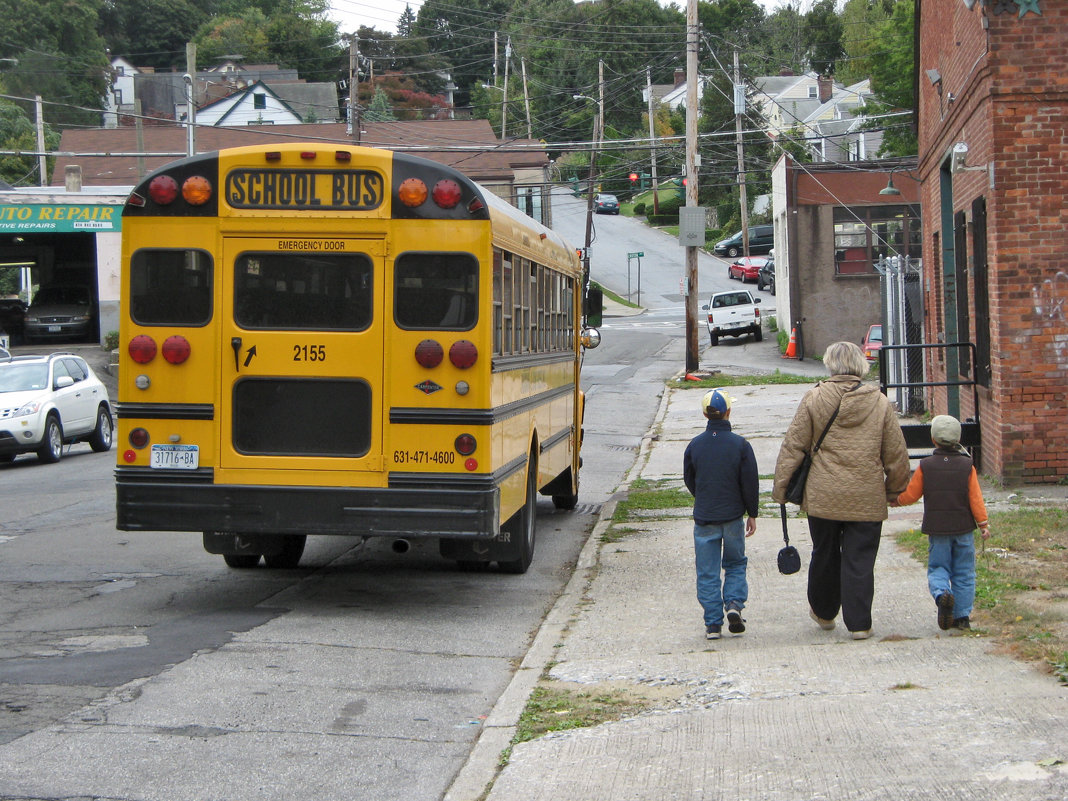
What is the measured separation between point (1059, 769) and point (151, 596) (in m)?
6.37

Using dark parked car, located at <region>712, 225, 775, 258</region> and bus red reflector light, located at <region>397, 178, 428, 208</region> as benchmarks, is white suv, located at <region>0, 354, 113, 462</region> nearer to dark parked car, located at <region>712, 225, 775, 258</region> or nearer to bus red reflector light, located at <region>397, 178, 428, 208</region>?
bus red reflector light, located at <region>397, 178, 428, 208</region>

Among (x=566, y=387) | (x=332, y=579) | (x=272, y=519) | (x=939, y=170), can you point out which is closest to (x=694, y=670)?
(x=272, y=519)

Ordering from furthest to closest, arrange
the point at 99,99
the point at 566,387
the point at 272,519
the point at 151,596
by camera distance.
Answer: the point at 99,99 → the point at 566,387 → the point at 151,596 → the point at 272,519

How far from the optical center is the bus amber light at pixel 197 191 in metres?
8.17

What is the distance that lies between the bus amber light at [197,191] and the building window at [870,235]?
3174 centimetres

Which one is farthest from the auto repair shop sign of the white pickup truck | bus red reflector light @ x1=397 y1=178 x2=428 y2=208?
bus red reflector light @ x1=397 y1=178 x2=428 y2=208

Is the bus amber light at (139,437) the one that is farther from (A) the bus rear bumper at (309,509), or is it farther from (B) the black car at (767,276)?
(B) the black car at (767,276)

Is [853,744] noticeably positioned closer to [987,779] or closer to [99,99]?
[987,779]

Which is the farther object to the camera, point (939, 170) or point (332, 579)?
point (939, 170)

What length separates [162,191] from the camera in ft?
26.9

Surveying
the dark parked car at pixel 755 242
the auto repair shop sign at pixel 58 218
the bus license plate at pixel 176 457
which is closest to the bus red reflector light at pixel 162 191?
the bus license plate at pixel 176 457

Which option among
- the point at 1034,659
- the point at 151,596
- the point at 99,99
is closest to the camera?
the point at 1034,659

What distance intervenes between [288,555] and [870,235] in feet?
102

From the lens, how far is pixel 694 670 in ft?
22.1
